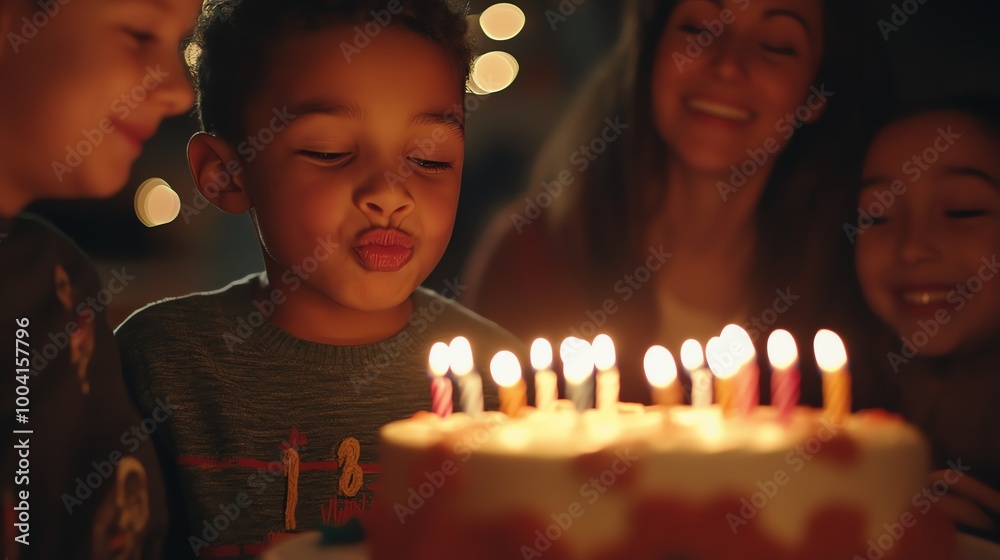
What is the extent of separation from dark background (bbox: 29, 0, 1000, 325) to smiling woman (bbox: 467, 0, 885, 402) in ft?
0.17

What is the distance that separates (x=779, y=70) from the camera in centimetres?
187

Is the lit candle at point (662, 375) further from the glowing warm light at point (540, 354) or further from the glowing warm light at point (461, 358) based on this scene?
the glowing warm light at point (461, 358)

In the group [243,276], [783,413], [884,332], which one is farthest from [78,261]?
[884,332]

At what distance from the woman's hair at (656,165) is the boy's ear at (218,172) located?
2.08ft

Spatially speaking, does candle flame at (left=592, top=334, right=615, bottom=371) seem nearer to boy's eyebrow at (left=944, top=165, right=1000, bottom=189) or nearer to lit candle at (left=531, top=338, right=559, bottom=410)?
lit candle at (left=531, top=338, right=559, bottom=410)

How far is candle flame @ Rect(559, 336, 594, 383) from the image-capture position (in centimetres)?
142

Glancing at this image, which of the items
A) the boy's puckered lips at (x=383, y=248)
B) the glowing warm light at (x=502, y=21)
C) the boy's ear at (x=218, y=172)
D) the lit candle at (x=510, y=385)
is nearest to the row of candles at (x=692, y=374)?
the lit candle at (x=510, y=385)

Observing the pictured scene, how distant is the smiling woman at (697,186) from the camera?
6.14 feet

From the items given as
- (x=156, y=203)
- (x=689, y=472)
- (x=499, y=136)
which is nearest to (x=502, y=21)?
(x=499, y=136)

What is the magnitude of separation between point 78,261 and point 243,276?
1.46 feet

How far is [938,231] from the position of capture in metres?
1.72

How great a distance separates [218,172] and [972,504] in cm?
153

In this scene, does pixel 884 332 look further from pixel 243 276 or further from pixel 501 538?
pixel 243 276

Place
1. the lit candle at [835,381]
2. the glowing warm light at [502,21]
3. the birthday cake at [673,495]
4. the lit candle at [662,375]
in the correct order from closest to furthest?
the birthday cake at [673,495], the lit candle at [835,381], the lit candle at [662,375], the glowing warm light at [502,21]
